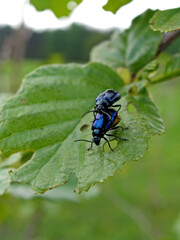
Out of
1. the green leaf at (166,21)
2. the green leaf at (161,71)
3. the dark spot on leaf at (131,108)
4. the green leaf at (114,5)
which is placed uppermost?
the green leaf at (114,5)

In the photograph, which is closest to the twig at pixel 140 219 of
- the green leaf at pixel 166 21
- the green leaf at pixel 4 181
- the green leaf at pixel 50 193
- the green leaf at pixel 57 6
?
the green leaf at pixel 50 193

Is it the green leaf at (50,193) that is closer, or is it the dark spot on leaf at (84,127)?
the dark spot on leaf at (84,127)

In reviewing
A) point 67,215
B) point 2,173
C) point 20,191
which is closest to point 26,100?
point 2,173

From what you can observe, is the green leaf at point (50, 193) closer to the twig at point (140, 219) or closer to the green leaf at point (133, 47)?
the green leaf at point (133, 47)

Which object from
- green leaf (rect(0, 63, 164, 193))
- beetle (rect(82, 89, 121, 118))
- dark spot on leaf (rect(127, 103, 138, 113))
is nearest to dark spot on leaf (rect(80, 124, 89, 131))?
green leaf (rect(0, 63, 164, 193))

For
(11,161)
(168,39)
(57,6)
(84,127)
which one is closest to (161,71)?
(168,39)

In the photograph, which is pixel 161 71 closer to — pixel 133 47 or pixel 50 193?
pixel 133 47

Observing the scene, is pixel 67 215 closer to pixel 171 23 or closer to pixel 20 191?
pixel 20 191

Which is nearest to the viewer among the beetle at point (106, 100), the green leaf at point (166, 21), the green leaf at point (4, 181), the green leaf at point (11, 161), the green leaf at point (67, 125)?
the green leaf at point (166, 21)
